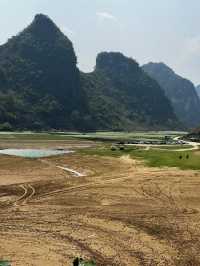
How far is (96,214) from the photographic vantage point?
104ft

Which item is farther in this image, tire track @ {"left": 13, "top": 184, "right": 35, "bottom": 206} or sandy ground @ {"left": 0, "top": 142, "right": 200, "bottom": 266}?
tire track @ {"left": 13, "top": 184, "right": 35, "bottom": 206}

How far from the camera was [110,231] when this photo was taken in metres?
27.3

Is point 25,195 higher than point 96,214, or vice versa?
point 25,195

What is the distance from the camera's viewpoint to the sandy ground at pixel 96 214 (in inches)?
911

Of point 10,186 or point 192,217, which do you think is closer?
point 192,217

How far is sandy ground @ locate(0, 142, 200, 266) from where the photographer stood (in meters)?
23.1

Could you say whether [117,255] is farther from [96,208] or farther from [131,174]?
[131,174]

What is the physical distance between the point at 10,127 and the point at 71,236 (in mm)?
172066

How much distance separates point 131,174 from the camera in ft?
172

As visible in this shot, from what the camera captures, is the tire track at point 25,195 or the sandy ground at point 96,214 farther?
the tire track at point 25,195

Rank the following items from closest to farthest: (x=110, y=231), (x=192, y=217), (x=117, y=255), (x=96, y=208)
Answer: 1. (x=117, y=255)
2. (x=110, y=231)
3. (x=192, y=217)
4. (x=96, y=208)

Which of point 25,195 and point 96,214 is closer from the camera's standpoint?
point 96,214

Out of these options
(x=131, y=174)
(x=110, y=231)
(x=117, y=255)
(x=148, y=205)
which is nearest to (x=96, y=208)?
(x=148, y=205)

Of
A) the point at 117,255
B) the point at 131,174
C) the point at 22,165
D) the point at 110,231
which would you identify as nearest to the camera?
the point at 117,255
